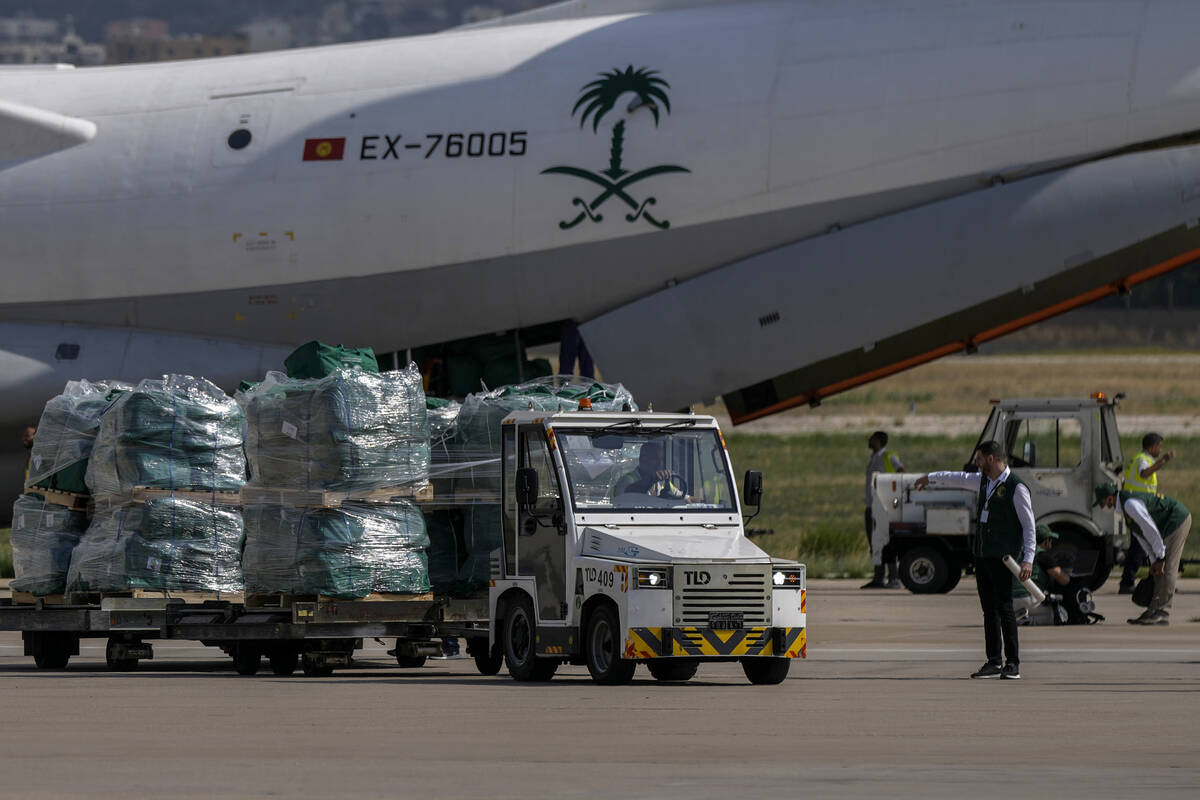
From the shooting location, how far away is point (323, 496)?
55.6 feet

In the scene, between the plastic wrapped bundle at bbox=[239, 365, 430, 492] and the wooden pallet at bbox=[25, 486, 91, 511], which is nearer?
the plastic wrapped bundle at bbox=[239, 365, 430, 492]

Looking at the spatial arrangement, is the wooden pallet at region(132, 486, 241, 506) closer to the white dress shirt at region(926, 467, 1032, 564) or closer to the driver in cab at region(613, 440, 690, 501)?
the driver in cab at region(613, 440, 690, 501)

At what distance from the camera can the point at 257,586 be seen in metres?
17.3

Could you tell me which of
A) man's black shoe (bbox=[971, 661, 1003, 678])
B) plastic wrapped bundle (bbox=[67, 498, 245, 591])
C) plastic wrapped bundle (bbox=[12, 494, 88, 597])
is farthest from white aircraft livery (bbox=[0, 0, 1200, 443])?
man's black shoe (bbox=[971, 661, 1003, 678])

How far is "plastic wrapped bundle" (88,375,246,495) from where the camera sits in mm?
17875

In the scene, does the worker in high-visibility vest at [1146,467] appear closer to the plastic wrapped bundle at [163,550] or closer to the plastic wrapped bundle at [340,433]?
the plastic wrapped bundle at [340,433]

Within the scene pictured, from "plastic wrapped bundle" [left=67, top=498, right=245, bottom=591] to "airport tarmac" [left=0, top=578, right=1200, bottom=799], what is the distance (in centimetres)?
82

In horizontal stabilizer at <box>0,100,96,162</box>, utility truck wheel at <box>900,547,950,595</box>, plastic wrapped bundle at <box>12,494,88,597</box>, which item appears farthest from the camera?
utility truck wheel at <box>900,547,950,595</box>

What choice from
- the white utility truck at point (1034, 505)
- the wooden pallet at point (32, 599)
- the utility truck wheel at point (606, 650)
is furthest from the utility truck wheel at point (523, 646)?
the white utility truck at point (1034, 505)

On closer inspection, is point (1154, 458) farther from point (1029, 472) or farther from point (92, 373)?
point (92, 373)

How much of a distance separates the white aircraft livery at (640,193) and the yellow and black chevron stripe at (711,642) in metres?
7.97

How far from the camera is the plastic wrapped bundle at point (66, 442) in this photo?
18703 millimetres

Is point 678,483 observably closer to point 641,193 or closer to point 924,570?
point 641,193

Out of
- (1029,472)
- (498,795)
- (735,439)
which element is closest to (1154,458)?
(1029,472)
